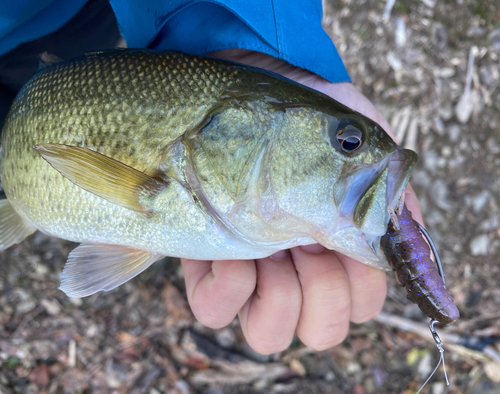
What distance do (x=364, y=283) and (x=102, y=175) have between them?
123 cm

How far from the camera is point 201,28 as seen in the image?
182cm

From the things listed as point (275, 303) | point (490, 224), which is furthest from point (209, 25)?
point (490, 224)

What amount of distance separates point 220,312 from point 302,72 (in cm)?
129

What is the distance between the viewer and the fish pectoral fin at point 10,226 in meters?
1.90

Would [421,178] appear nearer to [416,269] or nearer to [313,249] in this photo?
[313,249]

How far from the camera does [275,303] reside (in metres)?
1.75

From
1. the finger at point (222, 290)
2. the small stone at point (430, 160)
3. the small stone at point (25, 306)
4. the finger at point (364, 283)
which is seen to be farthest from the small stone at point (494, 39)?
the small stone at point (25, 306)

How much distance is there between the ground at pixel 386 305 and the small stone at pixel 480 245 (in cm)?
1

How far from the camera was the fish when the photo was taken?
129 centimetres

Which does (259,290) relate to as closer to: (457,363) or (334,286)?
(334,286)

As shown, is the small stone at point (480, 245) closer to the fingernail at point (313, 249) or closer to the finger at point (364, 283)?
the finger at point (364, 283)

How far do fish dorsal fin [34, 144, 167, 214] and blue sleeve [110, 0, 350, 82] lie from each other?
819mm

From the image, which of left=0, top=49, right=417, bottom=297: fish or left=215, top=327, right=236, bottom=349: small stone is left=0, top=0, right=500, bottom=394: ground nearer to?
left=215, top=327, right=236, bottom=349: small stone

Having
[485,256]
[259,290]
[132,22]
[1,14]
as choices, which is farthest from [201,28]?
[485,256]
